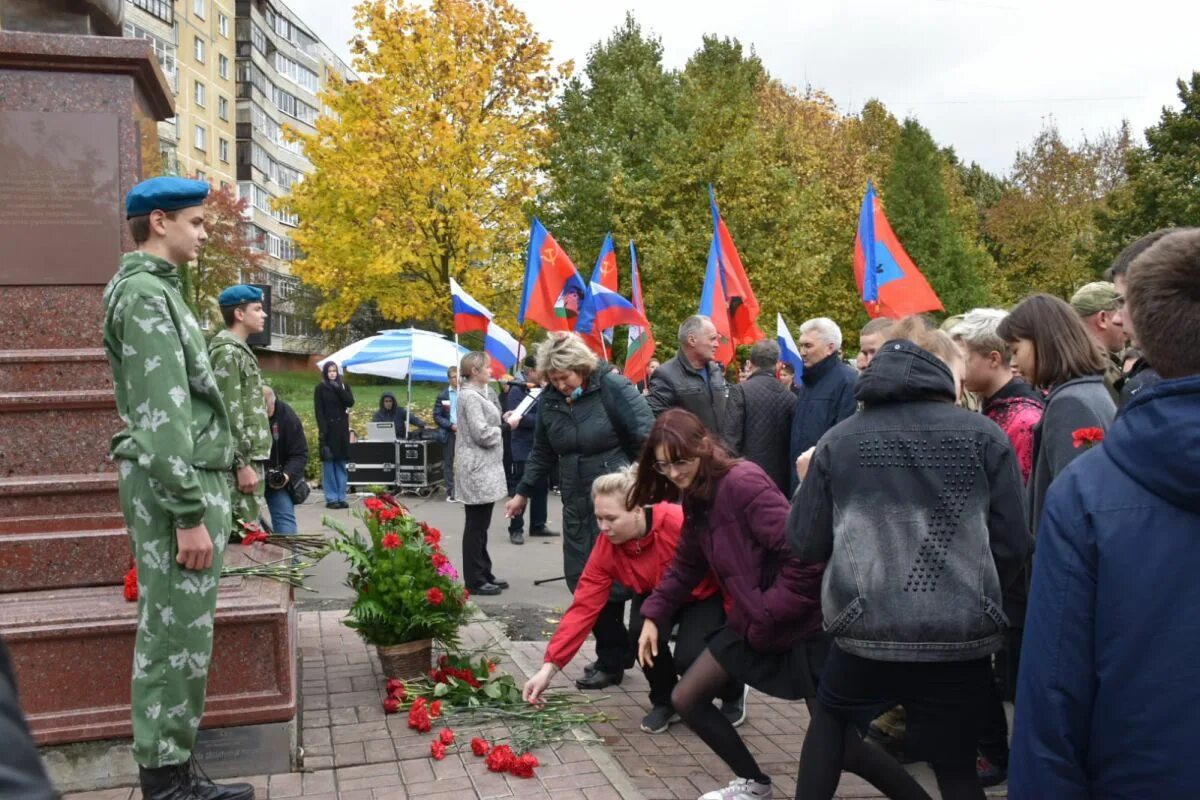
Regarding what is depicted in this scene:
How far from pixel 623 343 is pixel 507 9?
915 centimetres

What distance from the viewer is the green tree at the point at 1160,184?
99.9 feet

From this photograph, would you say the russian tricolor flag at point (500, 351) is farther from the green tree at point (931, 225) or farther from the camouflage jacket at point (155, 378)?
the green tree at point (931, 225)

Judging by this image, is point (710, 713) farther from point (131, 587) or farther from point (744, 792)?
point (131, 587)

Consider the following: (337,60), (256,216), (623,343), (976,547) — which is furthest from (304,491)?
(337,60)

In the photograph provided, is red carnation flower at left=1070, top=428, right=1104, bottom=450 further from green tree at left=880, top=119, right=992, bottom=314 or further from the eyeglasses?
green tree at left=880, top=119, right=992, bottom=314

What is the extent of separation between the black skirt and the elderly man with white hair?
10.6ft

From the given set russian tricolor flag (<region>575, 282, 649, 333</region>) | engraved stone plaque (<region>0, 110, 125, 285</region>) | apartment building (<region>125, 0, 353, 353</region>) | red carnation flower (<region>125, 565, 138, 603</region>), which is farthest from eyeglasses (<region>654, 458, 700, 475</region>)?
apartment building (<region>125, 0, 353, 353</region>)

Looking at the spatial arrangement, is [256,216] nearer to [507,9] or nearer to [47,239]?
[507,9]

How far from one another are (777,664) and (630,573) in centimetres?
107

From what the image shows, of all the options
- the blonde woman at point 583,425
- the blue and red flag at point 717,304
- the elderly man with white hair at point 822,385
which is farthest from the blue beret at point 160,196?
the blue and red flag at point 717,304

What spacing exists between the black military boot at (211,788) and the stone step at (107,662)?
1.05 feet

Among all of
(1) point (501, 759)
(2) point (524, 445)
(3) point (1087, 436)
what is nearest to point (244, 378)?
(1) point (501, 759)

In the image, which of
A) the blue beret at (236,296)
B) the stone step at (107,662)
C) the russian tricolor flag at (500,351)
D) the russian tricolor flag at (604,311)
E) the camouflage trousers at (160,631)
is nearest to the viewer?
the camouflage trousers at (160,631)

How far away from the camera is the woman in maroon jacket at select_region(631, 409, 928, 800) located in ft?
13.1
